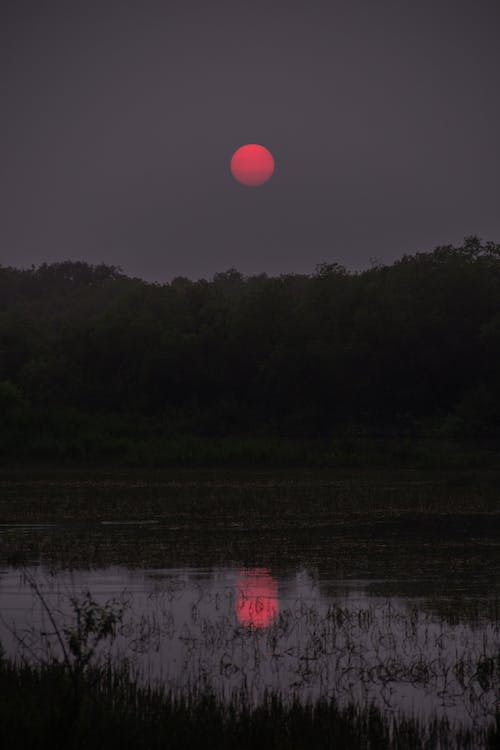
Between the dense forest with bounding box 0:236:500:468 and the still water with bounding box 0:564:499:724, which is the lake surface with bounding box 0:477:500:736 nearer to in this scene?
the still water with bounding box 0:564:499:724

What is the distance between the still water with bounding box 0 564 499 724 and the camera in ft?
33.6

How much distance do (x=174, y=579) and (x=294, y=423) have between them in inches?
1497

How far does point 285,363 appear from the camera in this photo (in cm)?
5769

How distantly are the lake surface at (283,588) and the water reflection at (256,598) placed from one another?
1.3 inches

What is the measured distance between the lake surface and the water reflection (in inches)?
1.3

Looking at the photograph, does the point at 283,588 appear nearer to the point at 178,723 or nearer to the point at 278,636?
the point at 278,636

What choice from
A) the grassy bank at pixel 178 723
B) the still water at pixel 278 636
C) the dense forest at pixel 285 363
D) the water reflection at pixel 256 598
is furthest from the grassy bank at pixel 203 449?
the grassy bank at pixel 178 723

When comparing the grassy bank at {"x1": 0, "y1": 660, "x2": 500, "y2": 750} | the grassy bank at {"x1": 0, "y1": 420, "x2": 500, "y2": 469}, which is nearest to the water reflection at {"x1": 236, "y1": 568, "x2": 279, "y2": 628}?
the grassy bank at {"x1": 0, "y1": 660, "x2": 500, "y2": 750}

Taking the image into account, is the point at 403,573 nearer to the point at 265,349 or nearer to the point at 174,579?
the point at 174,579

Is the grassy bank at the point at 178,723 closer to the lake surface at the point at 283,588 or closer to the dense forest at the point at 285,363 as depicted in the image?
the lake surface at the point at 283,588

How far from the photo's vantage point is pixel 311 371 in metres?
57.5

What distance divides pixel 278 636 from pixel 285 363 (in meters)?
45.4

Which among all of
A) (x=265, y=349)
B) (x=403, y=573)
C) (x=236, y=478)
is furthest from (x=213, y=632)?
(x=265, y=349)

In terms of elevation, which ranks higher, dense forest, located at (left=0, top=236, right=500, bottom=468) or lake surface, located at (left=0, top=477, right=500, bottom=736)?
dense forest, located at (left=0, top=236, right=500, bottom=468)
